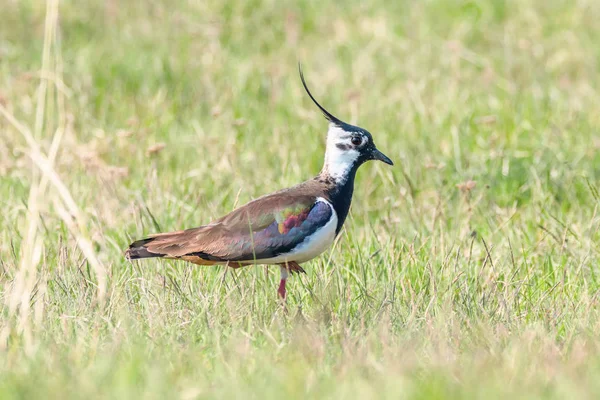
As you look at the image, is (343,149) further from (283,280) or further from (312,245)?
(283,280)

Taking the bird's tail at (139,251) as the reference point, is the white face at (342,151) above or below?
above

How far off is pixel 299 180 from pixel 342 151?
1.55m

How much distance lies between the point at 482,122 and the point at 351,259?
245 centimetres

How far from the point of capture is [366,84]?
8398 mm

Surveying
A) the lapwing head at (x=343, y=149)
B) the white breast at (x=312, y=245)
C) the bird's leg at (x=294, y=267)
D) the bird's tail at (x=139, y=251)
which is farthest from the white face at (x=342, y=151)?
the bird's tail at (x=139, y=251)

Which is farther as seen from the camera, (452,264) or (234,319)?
(452,264)

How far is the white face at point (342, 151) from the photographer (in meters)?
5.04

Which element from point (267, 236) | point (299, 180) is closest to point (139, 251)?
point (267, 236)

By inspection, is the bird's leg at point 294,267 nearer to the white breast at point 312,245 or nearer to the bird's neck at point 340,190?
the white breast at point 312,245

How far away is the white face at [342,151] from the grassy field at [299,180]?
44 centimetres

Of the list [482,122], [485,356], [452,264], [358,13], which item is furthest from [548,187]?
[358,13]

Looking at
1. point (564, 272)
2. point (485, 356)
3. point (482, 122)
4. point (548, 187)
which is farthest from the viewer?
point (482, 122)

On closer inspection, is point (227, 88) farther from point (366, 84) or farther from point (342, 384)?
point (342, 384)

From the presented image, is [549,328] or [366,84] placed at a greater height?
[366,84]
